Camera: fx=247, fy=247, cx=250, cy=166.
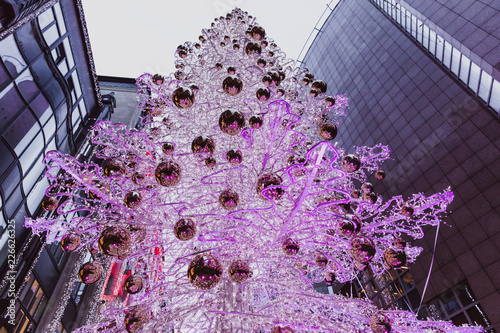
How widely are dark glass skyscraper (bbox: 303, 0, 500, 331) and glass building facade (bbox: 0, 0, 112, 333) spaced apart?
1334 cm

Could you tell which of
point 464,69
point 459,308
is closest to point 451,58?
point 464,69

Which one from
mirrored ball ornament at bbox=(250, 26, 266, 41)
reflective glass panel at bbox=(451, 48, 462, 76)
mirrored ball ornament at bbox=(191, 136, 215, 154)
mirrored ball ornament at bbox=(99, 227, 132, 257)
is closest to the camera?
mirrored ball ornament at bbox=(99, 227, 132, 257)

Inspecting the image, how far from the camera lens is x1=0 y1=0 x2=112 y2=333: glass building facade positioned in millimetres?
6332

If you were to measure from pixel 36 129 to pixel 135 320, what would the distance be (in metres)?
8.07

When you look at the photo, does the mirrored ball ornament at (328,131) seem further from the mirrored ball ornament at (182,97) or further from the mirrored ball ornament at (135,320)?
the mirrored ball ornament at (135,320)

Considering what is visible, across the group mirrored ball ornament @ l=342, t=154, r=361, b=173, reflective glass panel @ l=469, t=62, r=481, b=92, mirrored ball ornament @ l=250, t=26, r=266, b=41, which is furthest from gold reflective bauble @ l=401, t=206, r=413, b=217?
reflective glass panel @ l=469, t=62, r=481, b=92

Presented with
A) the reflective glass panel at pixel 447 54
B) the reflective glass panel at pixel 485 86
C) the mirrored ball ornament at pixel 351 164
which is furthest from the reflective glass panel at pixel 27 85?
the reflective glass panel at pixel 447 54

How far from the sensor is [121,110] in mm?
16094

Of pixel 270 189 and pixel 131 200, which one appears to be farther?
pixel 131 200

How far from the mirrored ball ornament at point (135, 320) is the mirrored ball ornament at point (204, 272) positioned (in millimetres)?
837

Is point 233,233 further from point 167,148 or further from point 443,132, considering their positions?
point 443,132

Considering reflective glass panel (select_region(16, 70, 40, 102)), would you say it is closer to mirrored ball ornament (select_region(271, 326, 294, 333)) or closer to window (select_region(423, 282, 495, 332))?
mirrored ball ornament (select_region(271, 326, 294, 333))

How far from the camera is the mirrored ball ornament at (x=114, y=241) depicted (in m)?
2.12

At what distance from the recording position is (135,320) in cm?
226
